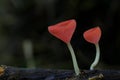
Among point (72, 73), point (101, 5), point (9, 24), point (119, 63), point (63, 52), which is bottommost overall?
point (72, 73)

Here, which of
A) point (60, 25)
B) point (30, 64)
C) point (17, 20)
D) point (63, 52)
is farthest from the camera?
point (17, 20)

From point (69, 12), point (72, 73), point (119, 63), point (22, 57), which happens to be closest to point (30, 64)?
point (22, 57)

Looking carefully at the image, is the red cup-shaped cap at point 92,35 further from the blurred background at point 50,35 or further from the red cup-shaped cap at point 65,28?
the blurred background at point 50,35

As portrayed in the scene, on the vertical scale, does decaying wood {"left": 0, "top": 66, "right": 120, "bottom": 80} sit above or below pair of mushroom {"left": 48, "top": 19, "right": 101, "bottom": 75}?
below

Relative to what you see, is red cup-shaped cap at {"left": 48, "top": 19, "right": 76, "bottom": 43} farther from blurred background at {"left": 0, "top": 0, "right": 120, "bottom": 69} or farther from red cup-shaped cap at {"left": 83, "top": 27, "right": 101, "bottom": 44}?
blurred background at {"left": 0, "top": 0, "right": 120, "bottom": 69}

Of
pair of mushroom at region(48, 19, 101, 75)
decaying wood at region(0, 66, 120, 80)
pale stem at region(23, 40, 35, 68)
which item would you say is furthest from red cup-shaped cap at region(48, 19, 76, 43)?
pale stem at region(23, 40, 35, 68)

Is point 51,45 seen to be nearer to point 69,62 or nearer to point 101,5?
point 69,62

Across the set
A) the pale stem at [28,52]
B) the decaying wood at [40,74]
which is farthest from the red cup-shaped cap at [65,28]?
the pale stem at [28,52]
